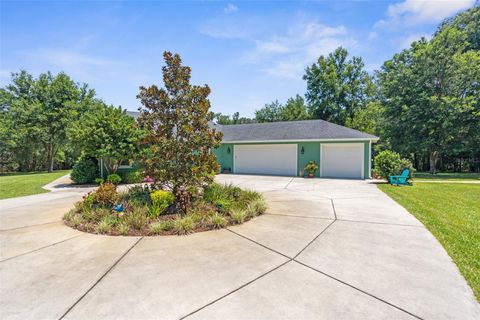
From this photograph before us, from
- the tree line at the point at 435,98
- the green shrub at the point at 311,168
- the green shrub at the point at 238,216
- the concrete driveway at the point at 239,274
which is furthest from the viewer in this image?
the tree line at the point at 435,98

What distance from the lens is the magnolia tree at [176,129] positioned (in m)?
5.77

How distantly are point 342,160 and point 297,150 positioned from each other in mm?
2871

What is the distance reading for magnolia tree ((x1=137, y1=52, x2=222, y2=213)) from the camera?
5.77 m

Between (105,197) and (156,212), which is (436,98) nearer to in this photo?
(156,212)

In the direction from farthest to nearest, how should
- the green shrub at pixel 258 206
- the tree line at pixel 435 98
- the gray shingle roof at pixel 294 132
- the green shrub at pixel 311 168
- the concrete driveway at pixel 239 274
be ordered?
the tree line at pixel 435 98, the green shrub at pixel 311 168, the gray shingle roof at pixel 294 132, the green shrub at pixel 258 206, the concrete driveway at pixel 239 274

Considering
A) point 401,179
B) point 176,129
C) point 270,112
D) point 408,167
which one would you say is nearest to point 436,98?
point 408,167

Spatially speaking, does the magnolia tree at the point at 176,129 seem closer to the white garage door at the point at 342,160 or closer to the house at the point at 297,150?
the house at the point at 297,150

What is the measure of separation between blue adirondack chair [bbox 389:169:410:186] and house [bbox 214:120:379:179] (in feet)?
8.74

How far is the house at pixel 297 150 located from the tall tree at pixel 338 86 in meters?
13.4

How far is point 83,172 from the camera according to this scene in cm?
1186

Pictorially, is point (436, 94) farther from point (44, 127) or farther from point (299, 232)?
point (44, 127)

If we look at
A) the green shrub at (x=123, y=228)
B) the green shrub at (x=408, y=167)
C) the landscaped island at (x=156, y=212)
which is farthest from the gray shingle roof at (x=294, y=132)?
the green shrub at (x=123, y=228)

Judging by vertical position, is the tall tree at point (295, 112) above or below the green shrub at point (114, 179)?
above

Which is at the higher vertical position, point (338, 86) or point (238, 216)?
point (338, 86)
